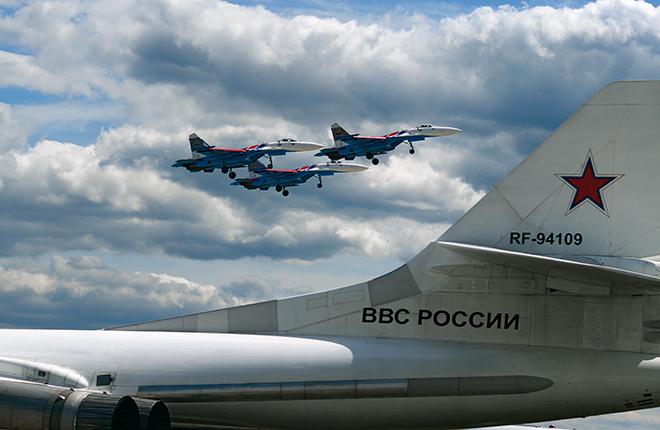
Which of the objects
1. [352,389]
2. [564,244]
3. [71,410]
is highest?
[564,244]

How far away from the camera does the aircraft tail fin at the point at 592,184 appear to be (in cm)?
1281

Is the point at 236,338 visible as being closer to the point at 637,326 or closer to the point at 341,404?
the point at 341,404

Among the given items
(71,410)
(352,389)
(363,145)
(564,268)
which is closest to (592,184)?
(564,268)

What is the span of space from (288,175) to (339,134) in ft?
14.2

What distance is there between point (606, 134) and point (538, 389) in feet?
10.8

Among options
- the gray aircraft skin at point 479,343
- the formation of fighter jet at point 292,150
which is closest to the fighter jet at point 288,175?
the formation of fighter jet at point 292,150

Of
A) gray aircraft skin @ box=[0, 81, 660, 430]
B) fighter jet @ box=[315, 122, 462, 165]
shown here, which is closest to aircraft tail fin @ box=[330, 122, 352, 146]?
fighter jet @ box=[315, 122, 462, 165]

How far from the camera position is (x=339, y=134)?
68.0 meters

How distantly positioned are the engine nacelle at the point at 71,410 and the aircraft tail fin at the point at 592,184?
4723 mm

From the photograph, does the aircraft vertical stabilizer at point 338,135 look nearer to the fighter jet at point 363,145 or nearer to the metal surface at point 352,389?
the fighter jet at point 363,145

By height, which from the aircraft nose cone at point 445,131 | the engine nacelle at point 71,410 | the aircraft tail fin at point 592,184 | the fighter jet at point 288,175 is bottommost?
the engine nacelle at point 71,410

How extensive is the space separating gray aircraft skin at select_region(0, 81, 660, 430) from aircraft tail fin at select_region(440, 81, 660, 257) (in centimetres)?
2

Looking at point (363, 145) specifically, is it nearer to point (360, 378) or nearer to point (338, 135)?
point (338, 135)

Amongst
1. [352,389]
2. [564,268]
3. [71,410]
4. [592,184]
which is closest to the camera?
[564,268]
